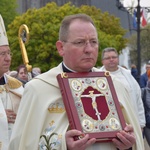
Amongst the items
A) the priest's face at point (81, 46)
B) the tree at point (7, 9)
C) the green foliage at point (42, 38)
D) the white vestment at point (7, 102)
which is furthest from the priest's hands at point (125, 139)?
Result: the tree at point (7, 9)

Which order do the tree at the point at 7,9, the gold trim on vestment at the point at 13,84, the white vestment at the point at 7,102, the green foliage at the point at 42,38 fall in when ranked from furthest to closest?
the tree at the point at 7,9 → the green foliage at the point at 42,38 → the gold trim on vestment at the point at 13,84 → the white vestment at the point at 7,102

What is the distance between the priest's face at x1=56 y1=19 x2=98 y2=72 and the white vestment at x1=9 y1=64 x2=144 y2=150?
0.67 ft

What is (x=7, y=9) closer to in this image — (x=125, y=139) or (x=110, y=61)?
(x=110, y=61)

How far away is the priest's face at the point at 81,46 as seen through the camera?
3.71 m

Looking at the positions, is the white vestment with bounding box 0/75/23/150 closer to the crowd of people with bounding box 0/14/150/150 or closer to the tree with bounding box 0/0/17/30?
the crowd of people with bounding box 0/14/150/150

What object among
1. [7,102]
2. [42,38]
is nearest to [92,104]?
[7,102]

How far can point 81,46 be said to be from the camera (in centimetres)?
372

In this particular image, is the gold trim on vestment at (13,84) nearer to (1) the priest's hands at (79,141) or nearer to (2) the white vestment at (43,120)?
(2) the white vestment at (43,120)

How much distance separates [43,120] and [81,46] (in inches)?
22.0

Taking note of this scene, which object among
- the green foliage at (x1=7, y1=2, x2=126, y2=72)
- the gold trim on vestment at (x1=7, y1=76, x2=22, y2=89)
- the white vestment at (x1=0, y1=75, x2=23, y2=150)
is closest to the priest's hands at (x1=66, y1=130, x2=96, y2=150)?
the white vestment at (x1=0, y1=75, x2=23, y2=150)

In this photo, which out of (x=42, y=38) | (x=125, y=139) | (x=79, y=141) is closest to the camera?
(x=79, y=141)

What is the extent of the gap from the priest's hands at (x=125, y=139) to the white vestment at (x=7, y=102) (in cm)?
171

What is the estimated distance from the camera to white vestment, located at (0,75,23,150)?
16.9 feet

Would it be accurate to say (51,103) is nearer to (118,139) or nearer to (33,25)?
(118,139)
